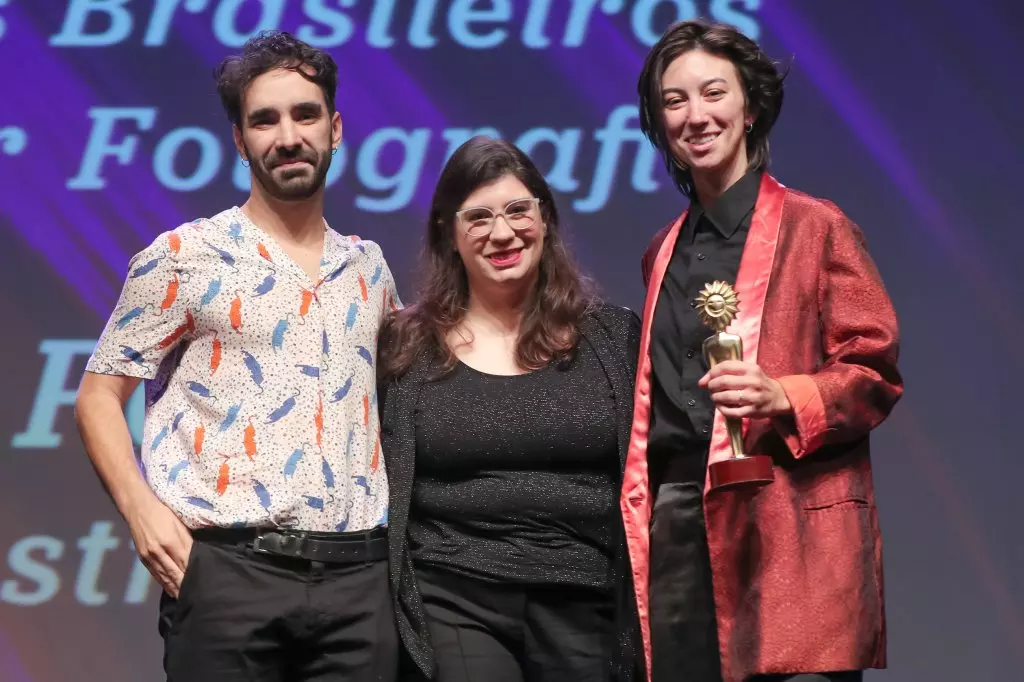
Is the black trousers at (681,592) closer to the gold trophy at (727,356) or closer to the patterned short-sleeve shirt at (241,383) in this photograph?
the gold trophy at (727,356)

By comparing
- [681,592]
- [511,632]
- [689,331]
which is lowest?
[511,632]

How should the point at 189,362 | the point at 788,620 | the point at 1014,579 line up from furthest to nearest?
the point at 1014,579 → the point at 189,362 → the point at 788,620

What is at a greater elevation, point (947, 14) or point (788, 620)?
point (947, 14)

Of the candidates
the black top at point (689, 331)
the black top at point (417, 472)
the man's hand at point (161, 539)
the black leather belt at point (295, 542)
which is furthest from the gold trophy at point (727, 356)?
the man's hand at point (161, 539)

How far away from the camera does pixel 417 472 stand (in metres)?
2.46

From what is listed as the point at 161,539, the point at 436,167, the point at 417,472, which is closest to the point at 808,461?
the point at 417,472

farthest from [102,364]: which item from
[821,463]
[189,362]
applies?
[821,463]

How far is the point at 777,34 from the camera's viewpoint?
3.89m

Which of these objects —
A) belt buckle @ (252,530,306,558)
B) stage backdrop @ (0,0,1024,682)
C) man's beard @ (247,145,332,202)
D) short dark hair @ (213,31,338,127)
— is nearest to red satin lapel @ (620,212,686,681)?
belt buckle @ (252,530,306,558)

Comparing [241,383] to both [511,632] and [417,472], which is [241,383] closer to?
[417,472]

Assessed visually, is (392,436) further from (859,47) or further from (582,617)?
(859,47)

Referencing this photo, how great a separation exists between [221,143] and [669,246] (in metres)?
2.03

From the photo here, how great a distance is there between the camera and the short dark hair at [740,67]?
7.57 ft

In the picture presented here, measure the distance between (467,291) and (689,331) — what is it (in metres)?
0.60
